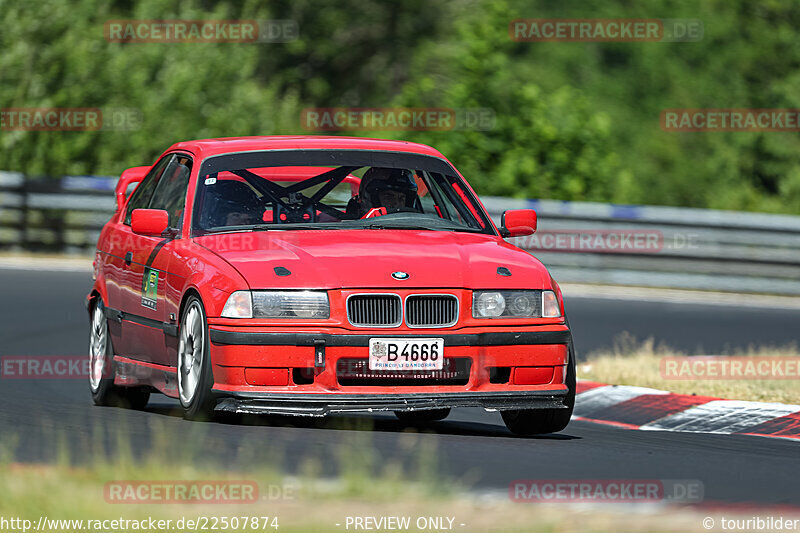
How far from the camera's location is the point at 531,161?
27.0 m

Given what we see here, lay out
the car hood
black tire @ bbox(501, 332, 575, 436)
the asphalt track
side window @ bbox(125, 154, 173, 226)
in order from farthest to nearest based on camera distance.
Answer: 1. side window @ bbox(125, 154, 173, 226)
2. black tire @ bbox(501, 332, 575, 436)
3. the car hood
4. the asphalt track

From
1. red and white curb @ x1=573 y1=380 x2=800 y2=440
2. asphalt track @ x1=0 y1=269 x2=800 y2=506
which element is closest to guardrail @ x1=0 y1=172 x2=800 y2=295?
red and white curb @ x1=573 y1=380 x2=800 y2=440

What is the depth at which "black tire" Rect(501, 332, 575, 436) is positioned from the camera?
30.1ft

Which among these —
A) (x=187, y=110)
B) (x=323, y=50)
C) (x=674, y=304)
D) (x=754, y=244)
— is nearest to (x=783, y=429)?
(x=674, y=304)

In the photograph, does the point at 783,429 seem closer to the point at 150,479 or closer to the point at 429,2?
the point at 150,479

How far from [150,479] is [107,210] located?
1605 centimetres

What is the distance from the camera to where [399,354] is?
28.0ft

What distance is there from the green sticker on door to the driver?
4.17 feet

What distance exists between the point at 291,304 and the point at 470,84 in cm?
2033

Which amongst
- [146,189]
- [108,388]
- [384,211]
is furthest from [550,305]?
[146,189]

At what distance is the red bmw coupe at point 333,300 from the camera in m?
8.52

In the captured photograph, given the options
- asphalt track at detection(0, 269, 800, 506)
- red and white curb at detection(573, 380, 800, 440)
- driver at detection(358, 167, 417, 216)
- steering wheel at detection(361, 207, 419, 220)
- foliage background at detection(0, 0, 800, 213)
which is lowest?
red and white curb at detection(573, 380, 800, 440)

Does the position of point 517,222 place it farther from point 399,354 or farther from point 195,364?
point 195,364

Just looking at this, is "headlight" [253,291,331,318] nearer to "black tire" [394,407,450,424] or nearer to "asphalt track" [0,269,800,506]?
"asphalt track" [0,269,800,506]
